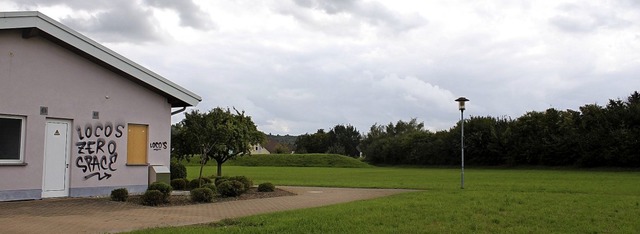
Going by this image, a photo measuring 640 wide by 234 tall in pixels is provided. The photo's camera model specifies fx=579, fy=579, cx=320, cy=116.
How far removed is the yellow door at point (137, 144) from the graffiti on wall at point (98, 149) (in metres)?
0.50

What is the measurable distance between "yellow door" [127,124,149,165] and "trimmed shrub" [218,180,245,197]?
2913 mm

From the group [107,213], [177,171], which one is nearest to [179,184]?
[177,171]

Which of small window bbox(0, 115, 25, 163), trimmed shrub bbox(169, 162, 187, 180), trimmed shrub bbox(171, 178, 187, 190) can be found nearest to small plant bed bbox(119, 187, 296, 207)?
trimmed shrub bbox(171, 178, 187, 190)

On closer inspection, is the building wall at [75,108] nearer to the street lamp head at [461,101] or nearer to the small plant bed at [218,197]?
the small plant bed at [218,197]

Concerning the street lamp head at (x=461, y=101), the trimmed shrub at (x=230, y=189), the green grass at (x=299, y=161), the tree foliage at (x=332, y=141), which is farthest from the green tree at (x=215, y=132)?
the tree foliage at (x=332, y=141)

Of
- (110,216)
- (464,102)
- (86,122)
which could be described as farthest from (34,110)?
(464,102)

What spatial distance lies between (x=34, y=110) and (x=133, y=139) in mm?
3508

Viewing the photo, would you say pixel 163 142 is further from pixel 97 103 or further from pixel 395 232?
pixel 395 232

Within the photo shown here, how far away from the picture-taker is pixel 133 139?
60.8 feet

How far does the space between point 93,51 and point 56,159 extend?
127 inches

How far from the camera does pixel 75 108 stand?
1672cm

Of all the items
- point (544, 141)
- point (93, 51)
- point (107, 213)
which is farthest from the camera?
point (544, 141)

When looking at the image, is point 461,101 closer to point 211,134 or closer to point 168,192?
point 211,134

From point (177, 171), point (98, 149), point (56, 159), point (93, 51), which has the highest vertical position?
point (93, 51)
